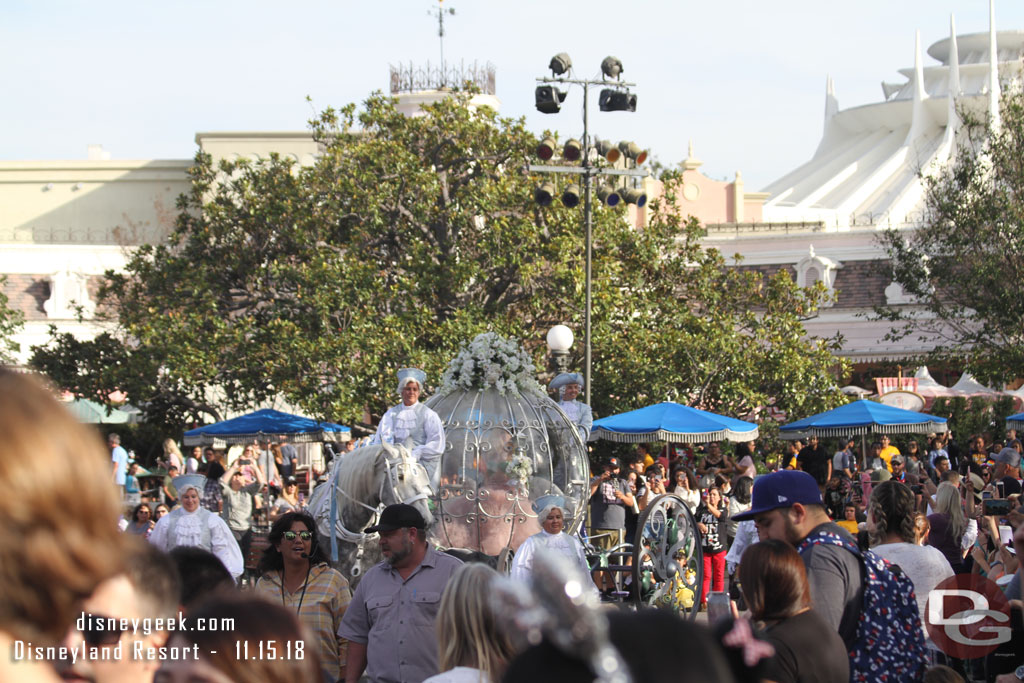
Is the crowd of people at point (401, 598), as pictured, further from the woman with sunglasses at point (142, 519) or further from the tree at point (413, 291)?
the tree at point (413, 291)

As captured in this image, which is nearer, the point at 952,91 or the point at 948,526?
the point at 948,526

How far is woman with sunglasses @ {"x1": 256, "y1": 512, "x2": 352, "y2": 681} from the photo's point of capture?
6.03 metres

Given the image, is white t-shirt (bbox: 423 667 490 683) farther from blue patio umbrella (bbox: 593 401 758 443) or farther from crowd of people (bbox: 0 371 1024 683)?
blue patio umbrella (bbox: 593 401 758 443)

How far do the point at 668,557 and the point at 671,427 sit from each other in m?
5.93

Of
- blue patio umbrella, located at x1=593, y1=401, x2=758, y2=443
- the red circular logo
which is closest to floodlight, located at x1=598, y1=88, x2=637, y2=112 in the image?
blue patio umbrella, located at x1=593, y1=401, x2=758, y2=443

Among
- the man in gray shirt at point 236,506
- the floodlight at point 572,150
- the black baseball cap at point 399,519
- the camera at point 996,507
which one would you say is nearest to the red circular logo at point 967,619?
the black baseball cap at point 399,519

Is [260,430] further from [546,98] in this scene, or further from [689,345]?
[689,345]

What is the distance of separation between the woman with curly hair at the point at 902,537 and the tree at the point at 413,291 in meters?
16.0

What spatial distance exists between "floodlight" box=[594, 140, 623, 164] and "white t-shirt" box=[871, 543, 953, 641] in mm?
11656

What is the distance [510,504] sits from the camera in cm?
1042

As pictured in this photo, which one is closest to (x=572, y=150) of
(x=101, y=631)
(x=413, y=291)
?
(x=413, y=291)

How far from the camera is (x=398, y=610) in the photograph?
5836 mm

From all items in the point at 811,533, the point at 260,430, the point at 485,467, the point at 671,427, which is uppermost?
the point at 811,533

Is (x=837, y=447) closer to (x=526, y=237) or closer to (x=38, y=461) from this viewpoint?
(x=526, y=237)
